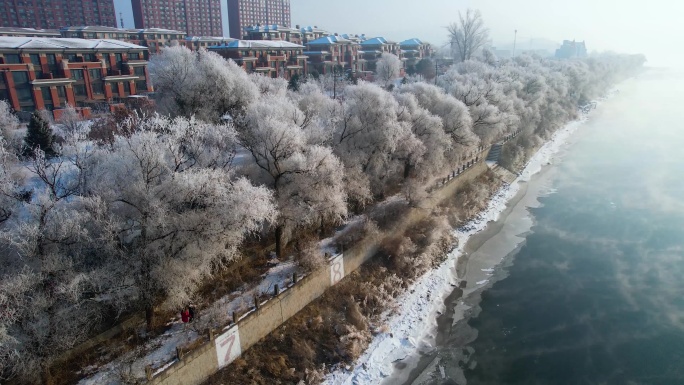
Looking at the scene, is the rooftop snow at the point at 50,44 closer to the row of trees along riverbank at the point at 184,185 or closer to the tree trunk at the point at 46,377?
the row of trees along riverbank at the point at 184,185

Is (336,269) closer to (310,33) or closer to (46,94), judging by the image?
(46,94)

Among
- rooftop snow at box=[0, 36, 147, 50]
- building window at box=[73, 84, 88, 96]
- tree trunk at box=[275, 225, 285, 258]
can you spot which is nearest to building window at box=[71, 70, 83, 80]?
building window at box=[73, 84, 88, 96]

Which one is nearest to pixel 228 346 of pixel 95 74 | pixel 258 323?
pixel 258 323

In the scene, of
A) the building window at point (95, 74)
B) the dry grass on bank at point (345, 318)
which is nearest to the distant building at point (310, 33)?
the building window at point (95, 74)

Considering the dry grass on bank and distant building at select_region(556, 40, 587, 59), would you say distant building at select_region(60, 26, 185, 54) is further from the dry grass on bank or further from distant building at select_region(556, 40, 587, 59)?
distant building at select_region(556, 40, 587, 59)

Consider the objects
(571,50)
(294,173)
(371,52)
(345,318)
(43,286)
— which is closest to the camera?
(43,286)

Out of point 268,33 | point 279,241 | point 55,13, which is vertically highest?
point 55,13

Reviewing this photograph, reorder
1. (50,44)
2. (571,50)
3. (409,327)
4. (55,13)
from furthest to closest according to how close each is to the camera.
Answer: (571,50)
(55,13)
(50,44)
(409,327)
